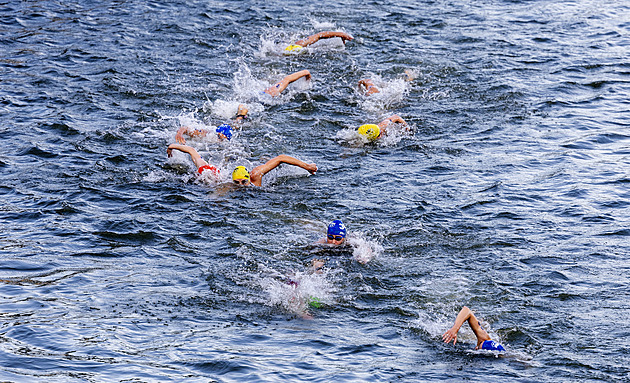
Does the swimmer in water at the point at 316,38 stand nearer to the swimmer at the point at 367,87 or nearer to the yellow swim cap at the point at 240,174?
the swimmer at the point at 367,87

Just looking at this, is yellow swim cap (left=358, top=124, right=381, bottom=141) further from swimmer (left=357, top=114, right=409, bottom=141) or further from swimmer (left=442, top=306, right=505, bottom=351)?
swimmer (left=442, top=306, right=505, bottom=351)

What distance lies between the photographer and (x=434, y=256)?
11422 mm

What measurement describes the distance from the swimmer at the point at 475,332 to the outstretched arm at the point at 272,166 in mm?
5617

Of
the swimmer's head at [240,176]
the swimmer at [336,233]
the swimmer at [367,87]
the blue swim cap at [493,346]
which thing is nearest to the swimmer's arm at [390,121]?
the swimmer at [367,87]

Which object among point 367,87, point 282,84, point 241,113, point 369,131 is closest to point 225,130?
point 241,113

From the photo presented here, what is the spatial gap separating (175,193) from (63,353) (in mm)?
5595

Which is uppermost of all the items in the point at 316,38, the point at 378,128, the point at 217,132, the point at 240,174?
the point at 316,38

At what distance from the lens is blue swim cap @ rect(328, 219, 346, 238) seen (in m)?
11.5

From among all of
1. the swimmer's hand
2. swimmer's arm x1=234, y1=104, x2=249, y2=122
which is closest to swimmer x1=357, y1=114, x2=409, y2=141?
swimmer's arm x1=234, y1=104, x2=249, y2=122

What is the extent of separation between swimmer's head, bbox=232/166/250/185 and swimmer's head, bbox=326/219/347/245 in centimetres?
284

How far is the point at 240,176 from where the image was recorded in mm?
13750

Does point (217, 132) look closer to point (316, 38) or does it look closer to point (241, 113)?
point (241, 113)

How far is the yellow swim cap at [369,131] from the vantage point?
15.4m

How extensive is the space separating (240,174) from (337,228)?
3.07 metres
